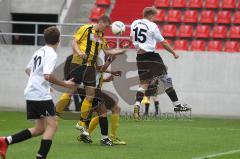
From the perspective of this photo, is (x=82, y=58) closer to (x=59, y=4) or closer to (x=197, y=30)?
(x=197, y=30)

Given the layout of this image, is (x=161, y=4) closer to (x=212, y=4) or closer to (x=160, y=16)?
(x=160, y=16)

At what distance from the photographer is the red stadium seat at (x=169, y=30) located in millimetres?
24719

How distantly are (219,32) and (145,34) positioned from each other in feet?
25.3

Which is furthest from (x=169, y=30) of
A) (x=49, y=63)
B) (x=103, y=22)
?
(x=49, y=63)

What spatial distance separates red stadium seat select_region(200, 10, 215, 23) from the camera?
81.5ft

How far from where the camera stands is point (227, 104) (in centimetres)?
2161

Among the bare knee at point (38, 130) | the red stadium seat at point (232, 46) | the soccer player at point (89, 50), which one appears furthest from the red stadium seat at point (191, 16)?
the bare knee at point (38, 130)

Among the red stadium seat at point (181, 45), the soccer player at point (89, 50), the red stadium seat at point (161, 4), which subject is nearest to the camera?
the soccer player at point (89, 50)

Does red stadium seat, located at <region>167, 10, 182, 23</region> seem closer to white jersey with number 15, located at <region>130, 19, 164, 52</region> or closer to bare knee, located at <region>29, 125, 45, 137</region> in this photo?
white jersey with number 15, located at <region>130, 19, 164, 52</region>

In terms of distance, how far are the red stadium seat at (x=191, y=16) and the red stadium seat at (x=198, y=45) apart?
0.95 metres

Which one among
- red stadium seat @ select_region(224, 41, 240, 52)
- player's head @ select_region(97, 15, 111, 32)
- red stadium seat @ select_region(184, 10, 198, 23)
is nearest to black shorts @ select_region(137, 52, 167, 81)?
player's head @ select_region(97, 15, 111, 32)

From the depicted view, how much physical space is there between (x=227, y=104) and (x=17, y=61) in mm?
6248

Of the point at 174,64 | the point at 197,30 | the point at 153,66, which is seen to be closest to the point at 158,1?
the point at 197,30

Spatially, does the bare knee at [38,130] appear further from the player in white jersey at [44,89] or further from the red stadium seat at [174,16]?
the red stadium seat at [174,16]
